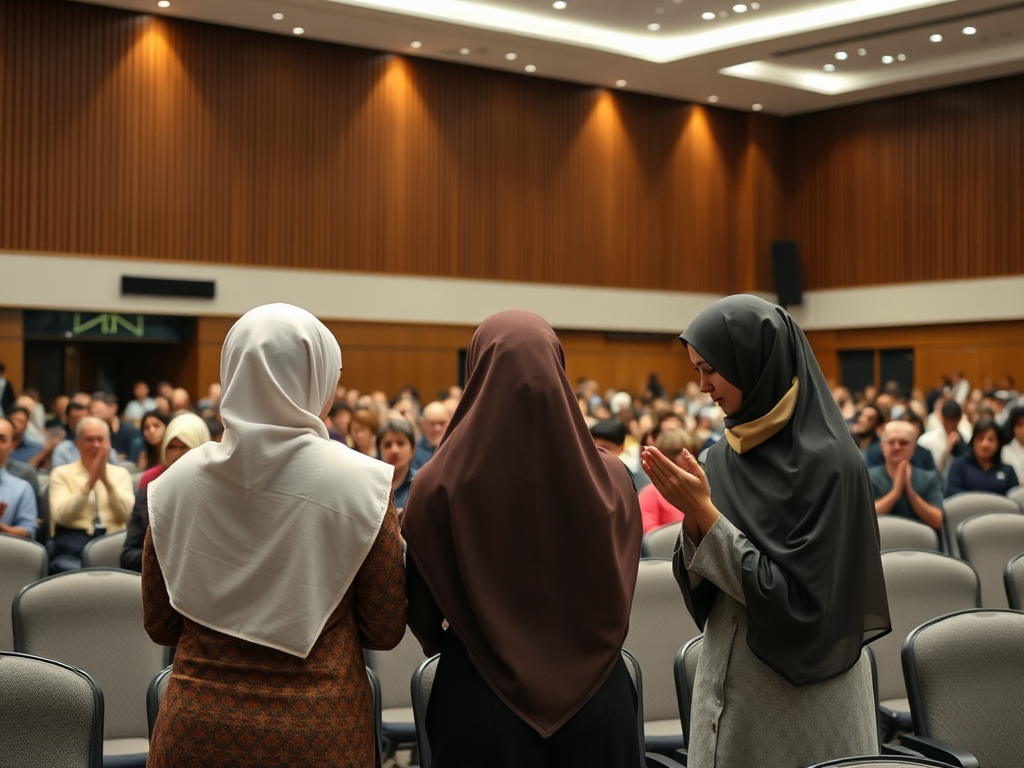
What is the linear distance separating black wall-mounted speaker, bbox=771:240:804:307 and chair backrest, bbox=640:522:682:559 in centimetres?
1823

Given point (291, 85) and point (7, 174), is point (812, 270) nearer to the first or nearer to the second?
point (291, 85)

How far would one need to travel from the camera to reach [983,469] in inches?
345

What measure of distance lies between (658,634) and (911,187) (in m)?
19.7

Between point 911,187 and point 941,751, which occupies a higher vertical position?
point 911,187

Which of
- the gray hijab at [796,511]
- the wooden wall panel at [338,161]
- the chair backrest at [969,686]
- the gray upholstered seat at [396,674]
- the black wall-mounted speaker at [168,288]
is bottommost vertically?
the gray upholstered seat at [396,674]

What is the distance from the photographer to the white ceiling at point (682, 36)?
56.9 ft

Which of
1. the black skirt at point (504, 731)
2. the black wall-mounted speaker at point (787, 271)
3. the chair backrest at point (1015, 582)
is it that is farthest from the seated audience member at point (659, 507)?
the black wall-mounted speaker at point (787, 271)

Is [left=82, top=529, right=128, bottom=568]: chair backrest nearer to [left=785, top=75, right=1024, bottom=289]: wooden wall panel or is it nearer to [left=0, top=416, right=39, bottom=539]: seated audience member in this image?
[left=0, top=416, right=39, bottom=539]: seated audience member

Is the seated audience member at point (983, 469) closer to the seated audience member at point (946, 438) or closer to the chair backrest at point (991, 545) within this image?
the seated audience member at point (946, 438)

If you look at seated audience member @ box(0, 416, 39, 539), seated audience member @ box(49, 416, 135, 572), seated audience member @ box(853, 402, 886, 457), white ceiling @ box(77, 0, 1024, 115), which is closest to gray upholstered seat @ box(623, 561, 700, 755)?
seated audience member @ box(49, 416, 135, 572)

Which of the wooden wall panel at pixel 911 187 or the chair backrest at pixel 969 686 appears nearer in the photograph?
the chair backrest at pixel 969 686

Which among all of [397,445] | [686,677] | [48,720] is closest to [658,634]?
[686,677]

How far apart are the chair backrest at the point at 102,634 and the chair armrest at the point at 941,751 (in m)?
2.94

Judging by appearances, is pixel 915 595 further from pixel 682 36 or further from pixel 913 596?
pixel 682 36
